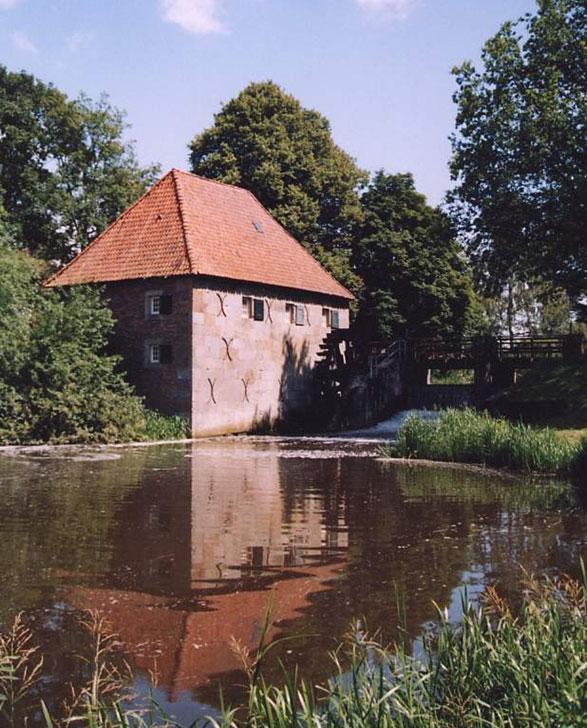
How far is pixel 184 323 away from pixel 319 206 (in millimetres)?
14616

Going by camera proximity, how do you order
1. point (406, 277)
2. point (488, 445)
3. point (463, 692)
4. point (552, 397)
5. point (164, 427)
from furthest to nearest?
point (406, 277) → point (164, 427) → point (552, 397) → point (488, 445) → point (463, 692)

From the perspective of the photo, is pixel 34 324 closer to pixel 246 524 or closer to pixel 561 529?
pixel 246 524

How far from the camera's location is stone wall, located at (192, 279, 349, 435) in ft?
94.5

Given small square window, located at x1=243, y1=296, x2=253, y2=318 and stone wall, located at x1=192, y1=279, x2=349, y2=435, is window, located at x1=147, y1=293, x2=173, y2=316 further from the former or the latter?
small square window, located at x1=243, y1=296, x2=253, y2=318

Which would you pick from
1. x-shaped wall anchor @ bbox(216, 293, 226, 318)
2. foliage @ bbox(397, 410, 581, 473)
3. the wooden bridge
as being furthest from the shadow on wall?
foliage @ bbox(397, 410, 581, 473)

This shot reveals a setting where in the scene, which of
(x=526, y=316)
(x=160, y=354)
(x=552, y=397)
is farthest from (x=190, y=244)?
(x=526, y=316)

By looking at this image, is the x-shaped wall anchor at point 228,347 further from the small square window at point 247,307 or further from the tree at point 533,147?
the tree at point 533,147

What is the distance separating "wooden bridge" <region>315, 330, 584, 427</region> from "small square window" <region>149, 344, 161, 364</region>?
709 centimetres

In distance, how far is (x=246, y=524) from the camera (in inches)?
445

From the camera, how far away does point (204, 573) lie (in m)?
8.41

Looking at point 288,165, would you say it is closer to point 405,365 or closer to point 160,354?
point 405,365

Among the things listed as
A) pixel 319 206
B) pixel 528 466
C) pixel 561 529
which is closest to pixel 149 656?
pixel 561 529

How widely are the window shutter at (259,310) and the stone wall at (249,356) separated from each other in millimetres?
147

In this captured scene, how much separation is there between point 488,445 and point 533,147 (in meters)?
14.3
